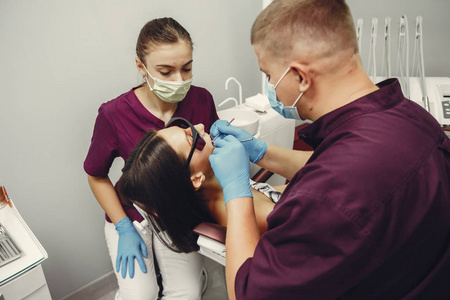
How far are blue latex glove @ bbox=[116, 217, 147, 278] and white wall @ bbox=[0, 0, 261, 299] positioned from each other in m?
0.40

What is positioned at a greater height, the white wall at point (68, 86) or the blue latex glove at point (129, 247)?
the white wall at point (68, 86)

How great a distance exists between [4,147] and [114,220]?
621 millimetres

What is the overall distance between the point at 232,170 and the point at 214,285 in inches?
52.0

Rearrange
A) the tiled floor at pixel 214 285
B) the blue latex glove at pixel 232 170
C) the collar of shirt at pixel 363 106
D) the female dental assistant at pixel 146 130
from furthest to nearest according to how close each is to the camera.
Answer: the tiled floor at pixel 214 285 < the female dental assistant at pixel 146 130 < the blue latex glove at pixel 232 170 < the collar of shirt at pixel 363 106

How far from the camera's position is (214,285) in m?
2.08

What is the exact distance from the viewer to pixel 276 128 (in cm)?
196

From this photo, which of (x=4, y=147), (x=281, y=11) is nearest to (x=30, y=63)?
(x=4, y=147)

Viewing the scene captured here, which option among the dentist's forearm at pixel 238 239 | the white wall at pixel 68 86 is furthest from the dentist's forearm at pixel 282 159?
the white wall at pixel 68 86

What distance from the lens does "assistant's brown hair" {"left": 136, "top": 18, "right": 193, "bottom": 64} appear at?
1.32 m

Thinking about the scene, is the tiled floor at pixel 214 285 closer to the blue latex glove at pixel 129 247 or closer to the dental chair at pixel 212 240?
the blue latex glove at pixel 129 247

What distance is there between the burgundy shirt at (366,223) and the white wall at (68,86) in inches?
49.7

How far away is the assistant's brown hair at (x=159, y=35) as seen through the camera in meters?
1.32

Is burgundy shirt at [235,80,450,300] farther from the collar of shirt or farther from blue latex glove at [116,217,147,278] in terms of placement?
blue latex glove at [116,217,147,278]

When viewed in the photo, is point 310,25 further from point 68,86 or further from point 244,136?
point 68,86
